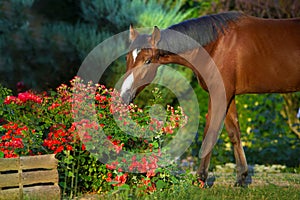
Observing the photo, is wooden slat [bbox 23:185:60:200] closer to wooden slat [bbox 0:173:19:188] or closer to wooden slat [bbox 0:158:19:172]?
wooden slat [bbox 0:173:19:188]

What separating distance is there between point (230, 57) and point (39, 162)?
8.18 feet

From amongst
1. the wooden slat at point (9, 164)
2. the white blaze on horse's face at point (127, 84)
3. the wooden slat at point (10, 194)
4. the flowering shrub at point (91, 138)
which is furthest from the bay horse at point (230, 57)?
the wooden slat at point (10, 194)

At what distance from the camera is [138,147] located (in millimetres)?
5180

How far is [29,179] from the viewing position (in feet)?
14.7

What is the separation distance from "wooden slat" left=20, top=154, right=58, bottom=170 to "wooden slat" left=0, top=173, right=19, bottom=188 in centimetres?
11

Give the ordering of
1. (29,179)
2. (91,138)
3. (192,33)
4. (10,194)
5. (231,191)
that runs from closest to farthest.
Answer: (10,194), (29,179), (91,138), (231,191), (192,33)

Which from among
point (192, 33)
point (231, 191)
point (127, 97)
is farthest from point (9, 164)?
point (192, 33)

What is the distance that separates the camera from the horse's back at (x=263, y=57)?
19.0 feet

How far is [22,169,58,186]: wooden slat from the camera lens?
447cm

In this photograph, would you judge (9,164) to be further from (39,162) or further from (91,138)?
(91,138)

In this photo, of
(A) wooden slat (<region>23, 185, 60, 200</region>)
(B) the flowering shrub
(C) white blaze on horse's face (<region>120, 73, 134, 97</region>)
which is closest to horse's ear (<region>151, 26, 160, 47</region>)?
(C) white blaze on horse's face (<region>120, 73, 134, 97</region>)

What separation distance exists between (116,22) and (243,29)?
175 inches

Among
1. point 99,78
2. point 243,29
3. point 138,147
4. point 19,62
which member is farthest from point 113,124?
point 19,62

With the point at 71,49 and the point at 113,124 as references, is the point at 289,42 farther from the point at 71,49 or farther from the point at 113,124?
the point at 71,49
